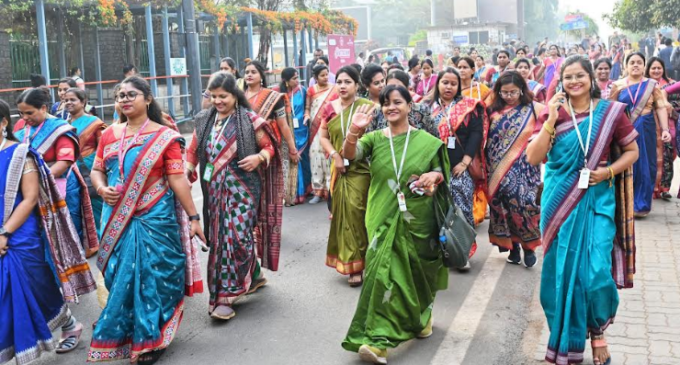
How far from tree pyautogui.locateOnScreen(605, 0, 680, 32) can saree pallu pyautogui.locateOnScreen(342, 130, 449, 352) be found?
22582mm

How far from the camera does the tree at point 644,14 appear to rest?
2553 centimetres

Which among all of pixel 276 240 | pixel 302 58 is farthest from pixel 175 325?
pixel 302 58

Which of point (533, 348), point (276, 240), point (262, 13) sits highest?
point (262, 13)

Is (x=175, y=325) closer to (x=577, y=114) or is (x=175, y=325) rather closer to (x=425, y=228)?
(x=425, y=228)

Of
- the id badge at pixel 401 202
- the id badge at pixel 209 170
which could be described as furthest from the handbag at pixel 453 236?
the id badge at pixel 209 170

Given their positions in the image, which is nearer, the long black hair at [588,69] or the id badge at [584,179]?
the id badge at [584,179]

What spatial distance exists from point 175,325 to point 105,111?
53.9 ft

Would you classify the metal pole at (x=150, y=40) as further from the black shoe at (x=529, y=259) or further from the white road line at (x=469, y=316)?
the black shoe at (x=529, y=259)

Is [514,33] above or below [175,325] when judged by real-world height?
above

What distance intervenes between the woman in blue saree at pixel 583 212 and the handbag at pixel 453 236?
0.51m

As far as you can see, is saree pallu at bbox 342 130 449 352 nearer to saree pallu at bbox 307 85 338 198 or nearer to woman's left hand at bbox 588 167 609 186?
woman's left hand at bbox 588 167 609 186

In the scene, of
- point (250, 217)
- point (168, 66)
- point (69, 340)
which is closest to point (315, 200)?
point (250, 217)

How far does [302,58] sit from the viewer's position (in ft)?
92.8

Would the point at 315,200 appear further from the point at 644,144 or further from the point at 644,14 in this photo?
the point at 644,14
